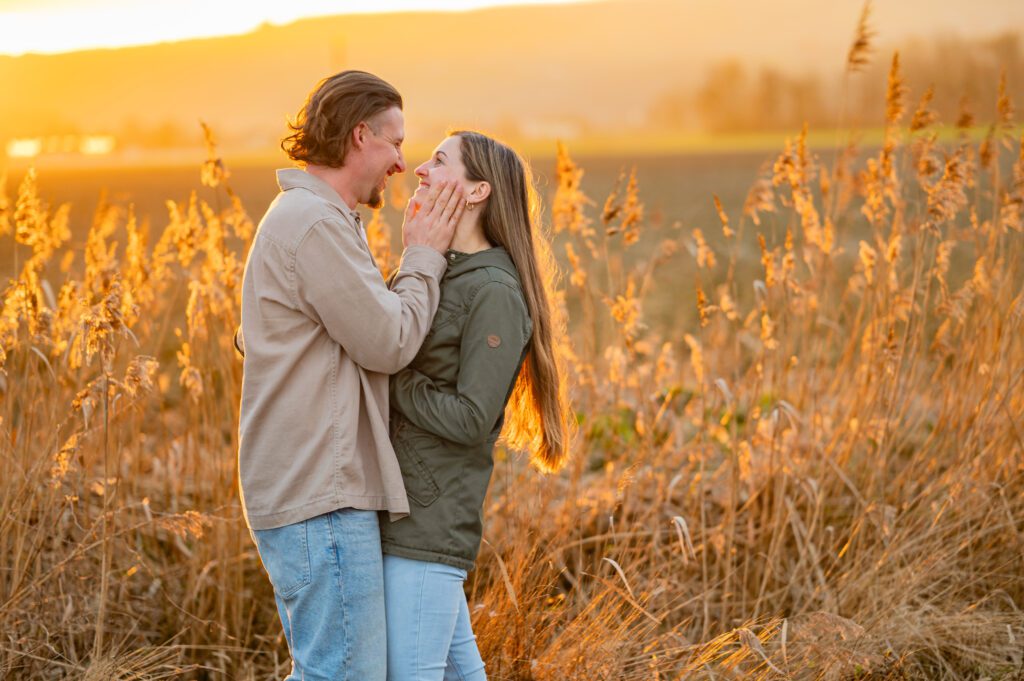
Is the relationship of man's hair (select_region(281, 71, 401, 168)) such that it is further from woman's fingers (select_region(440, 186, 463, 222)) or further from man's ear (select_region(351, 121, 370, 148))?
woman's fingers (select_region(440, 186, 463, 222))

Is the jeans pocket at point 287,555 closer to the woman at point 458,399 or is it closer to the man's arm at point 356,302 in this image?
the woman at point 458,399

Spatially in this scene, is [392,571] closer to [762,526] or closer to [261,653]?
[261,653]

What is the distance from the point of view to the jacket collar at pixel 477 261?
7.45 ft

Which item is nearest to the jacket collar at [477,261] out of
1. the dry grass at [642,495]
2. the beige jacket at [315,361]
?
the beige jacket at [315,361]

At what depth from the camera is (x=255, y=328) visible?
2.13 meters

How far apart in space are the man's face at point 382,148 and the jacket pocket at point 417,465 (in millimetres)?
573

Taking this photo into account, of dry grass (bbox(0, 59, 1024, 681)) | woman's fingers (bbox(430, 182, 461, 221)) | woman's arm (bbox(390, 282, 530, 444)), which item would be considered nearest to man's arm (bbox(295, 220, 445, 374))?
woman's arm (bbox(390, 282, 530, 444))

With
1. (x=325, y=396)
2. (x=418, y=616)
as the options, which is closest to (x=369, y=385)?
(x=325, y=396)

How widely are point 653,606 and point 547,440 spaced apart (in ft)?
4.15

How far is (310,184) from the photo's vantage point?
2.18 meters

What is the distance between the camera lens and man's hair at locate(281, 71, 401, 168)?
7.10 ft

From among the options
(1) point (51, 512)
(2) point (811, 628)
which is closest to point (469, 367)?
(2) point (811, 628)

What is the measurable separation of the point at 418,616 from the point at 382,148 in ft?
3.47

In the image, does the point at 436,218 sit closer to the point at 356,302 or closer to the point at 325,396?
the point at 356,302
